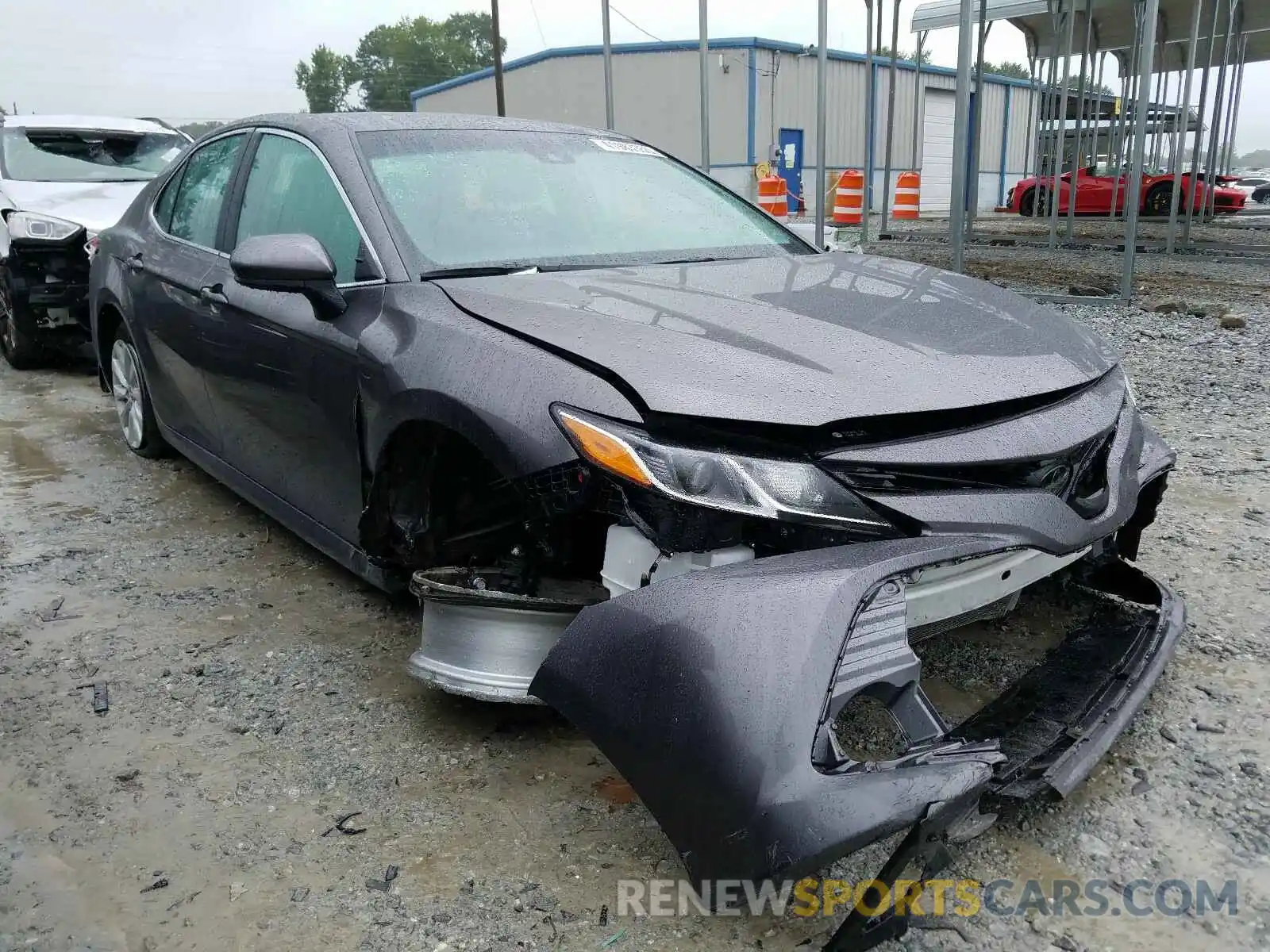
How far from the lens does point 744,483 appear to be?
1.92 metres

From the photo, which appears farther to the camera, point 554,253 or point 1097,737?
point 554,253

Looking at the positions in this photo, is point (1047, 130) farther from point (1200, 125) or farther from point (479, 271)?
point (479, 271)

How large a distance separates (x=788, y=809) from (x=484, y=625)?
988 mm

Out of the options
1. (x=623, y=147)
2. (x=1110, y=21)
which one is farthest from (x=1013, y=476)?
(x=1110, y=21)

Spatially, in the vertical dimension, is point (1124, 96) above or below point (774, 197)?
above

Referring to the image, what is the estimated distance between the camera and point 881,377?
6.81 ft

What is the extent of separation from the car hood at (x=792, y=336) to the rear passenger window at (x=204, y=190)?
62.6 inches

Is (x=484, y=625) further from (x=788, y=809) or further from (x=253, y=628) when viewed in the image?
(x=253, y=628)

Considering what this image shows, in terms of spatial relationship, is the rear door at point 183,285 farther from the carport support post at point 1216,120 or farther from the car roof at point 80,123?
the carport support post at point 1216,120

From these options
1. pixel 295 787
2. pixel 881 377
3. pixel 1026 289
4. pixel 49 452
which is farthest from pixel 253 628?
pixel 1026 289

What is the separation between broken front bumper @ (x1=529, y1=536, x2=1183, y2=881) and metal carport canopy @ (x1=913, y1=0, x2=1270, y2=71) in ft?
45.2

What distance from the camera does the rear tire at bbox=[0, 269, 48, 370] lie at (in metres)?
7.01

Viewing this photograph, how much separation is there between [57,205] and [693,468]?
666 centimetres

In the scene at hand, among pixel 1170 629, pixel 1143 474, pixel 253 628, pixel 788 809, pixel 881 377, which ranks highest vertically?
pixel 881 377
